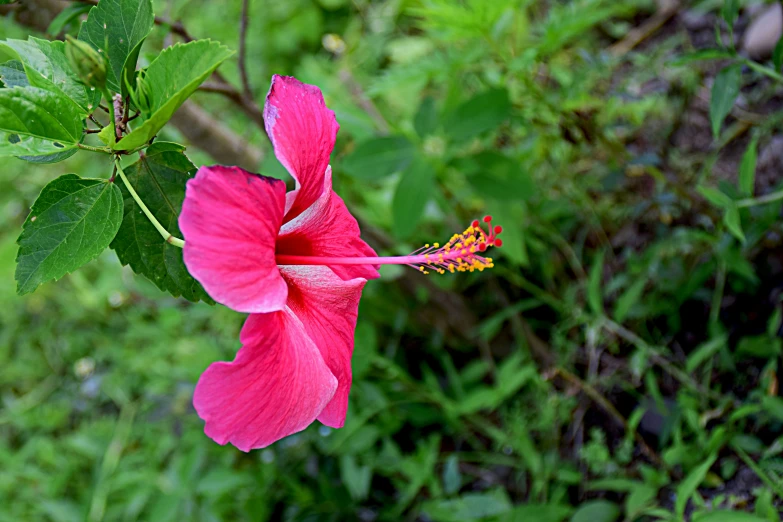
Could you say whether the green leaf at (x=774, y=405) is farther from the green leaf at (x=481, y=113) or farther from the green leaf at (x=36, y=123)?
the green leaf at (x=36, y=123)

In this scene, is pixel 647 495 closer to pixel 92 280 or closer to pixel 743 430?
pixel 743 430

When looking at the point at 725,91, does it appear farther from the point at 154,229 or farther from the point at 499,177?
the point at 154,229

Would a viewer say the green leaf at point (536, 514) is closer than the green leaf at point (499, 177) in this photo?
Yes

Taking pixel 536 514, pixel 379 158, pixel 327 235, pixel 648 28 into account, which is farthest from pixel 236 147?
pixel 648 28

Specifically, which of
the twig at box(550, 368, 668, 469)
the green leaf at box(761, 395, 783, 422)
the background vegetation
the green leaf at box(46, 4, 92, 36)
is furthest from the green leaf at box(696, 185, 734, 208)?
the green leaf at box(46, 4, 92, 36)

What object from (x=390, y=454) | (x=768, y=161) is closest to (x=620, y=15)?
(x=768, y=161)

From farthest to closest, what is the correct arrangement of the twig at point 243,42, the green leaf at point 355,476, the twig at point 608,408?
the green leaf at point 355,476 → the twig at point 608,408 → the twig at point 243,42

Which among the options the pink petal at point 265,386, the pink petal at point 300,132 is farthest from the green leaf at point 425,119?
the pink petal at point 265,386
